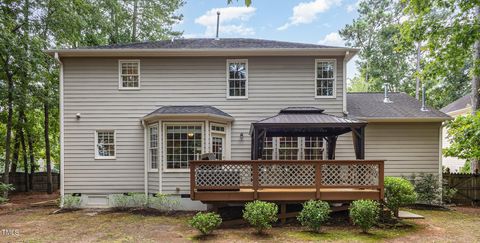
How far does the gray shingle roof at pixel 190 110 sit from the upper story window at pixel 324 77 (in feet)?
10.9

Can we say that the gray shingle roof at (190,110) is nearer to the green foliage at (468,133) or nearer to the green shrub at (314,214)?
the green shrub at (314,214)

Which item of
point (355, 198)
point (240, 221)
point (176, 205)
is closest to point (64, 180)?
point (176, 205)

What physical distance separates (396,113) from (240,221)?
7093mm

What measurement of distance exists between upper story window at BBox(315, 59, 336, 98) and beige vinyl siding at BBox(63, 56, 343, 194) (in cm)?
16

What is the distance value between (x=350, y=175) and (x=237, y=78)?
4931 mm

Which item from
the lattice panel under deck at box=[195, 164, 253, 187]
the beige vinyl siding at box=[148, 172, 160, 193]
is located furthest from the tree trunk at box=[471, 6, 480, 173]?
the beige vinyl siding at box=[148, 172, 160, 193]

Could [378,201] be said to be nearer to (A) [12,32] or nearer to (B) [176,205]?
(B) [176,205]

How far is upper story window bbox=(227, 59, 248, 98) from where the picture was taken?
10.1 meters

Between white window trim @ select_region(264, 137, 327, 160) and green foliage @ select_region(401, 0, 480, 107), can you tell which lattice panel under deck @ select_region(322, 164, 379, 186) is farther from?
green foliage @ select_region(401, 0, 480, 107)

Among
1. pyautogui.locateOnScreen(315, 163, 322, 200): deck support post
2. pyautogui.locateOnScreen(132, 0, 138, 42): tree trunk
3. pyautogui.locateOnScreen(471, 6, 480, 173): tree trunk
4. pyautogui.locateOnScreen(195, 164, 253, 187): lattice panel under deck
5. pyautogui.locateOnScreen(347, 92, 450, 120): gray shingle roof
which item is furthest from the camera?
pyautogui.locateOnScreen(132, 0, 138, 42): tree trunk

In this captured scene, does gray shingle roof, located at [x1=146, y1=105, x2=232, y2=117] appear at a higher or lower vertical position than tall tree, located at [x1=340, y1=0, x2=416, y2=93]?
lower

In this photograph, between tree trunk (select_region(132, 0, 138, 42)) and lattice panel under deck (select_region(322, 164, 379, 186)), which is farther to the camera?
tree trunk (select_region(132, 0, 138, 42))

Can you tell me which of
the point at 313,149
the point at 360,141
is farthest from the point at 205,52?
the point at 360,141

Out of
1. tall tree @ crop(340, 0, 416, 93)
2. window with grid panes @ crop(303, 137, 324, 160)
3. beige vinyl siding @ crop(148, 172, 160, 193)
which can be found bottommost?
beige vinyl siding @ crop(148, 172, 160, 193)
